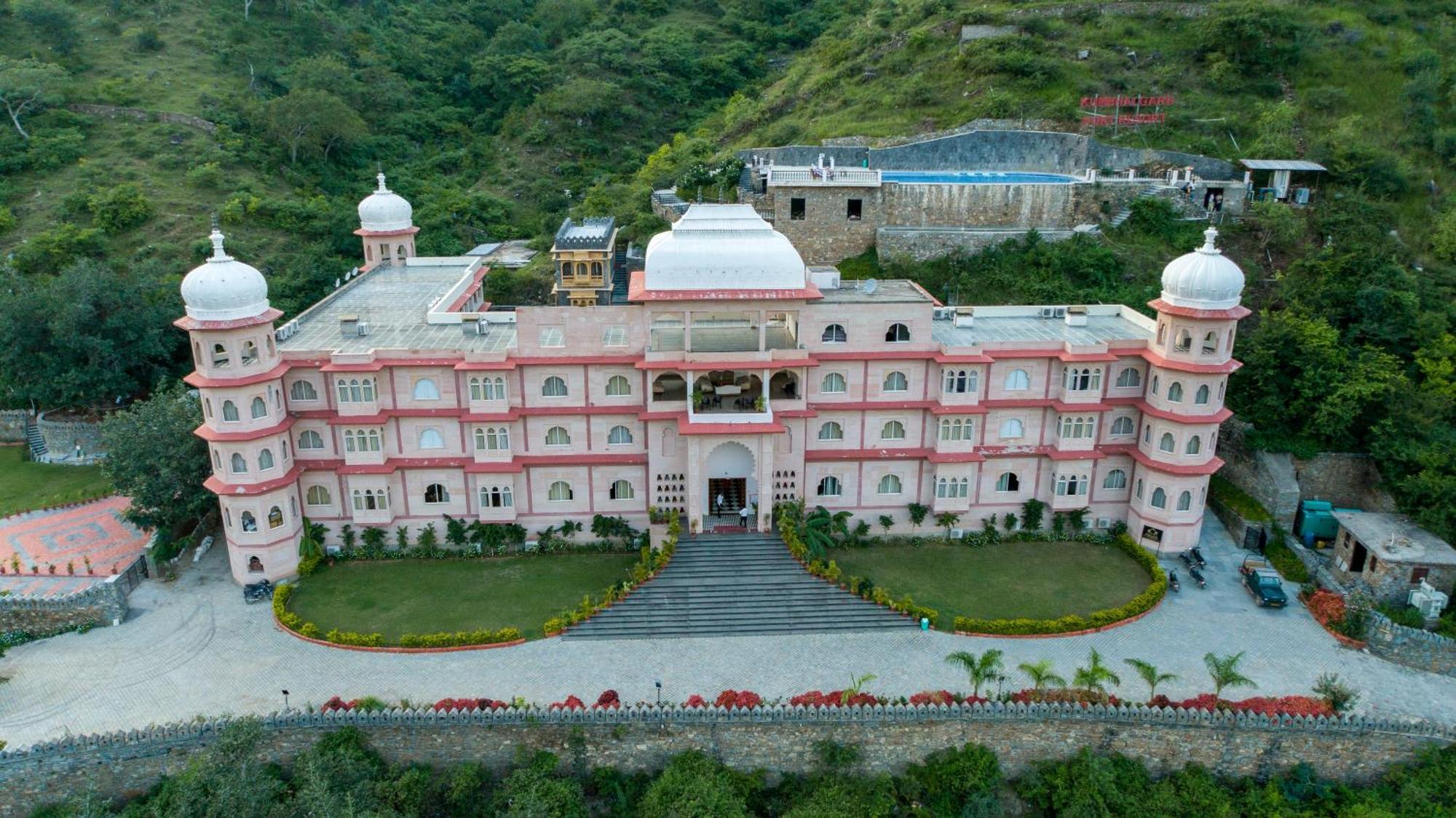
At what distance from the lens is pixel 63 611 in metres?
29.5

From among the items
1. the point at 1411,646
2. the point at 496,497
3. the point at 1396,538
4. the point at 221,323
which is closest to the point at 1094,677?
the point at 1411,646

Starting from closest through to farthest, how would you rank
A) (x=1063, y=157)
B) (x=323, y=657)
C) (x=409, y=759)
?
1. (x=409, y=759)
2. (x=323, y=657)
3. (x=1063, y=157)

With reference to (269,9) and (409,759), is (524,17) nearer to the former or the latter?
(269,9)

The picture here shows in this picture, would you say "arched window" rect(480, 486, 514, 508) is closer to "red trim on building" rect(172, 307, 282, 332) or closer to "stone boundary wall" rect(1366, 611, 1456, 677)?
"red trim on building" rect(172, 307, 282, 332)

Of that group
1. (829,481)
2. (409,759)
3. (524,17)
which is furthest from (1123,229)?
(524,17)

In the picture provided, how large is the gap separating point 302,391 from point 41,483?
58.3 ft

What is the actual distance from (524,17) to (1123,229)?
6267cm

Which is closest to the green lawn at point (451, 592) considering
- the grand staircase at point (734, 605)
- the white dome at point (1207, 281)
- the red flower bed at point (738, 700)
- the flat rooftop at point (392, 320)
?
the grand staircase at point (734, 605)

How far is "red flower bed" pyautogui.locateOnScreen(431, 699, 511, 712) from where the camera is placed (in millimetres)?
24812

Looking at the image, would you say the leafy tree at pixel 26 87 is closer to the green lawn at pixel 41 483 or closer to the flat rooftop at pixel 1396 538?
the green lawn at pixel 41 483

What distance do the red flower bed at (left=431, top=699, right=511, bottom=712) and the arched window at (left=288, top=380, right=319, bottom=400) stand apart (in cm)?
1340

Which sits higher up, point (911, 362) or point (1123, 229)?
point (1123, 229)

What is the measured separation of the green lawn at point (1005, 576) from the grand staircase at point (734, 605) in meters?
2.30

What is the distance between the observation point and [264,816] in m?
22.2
